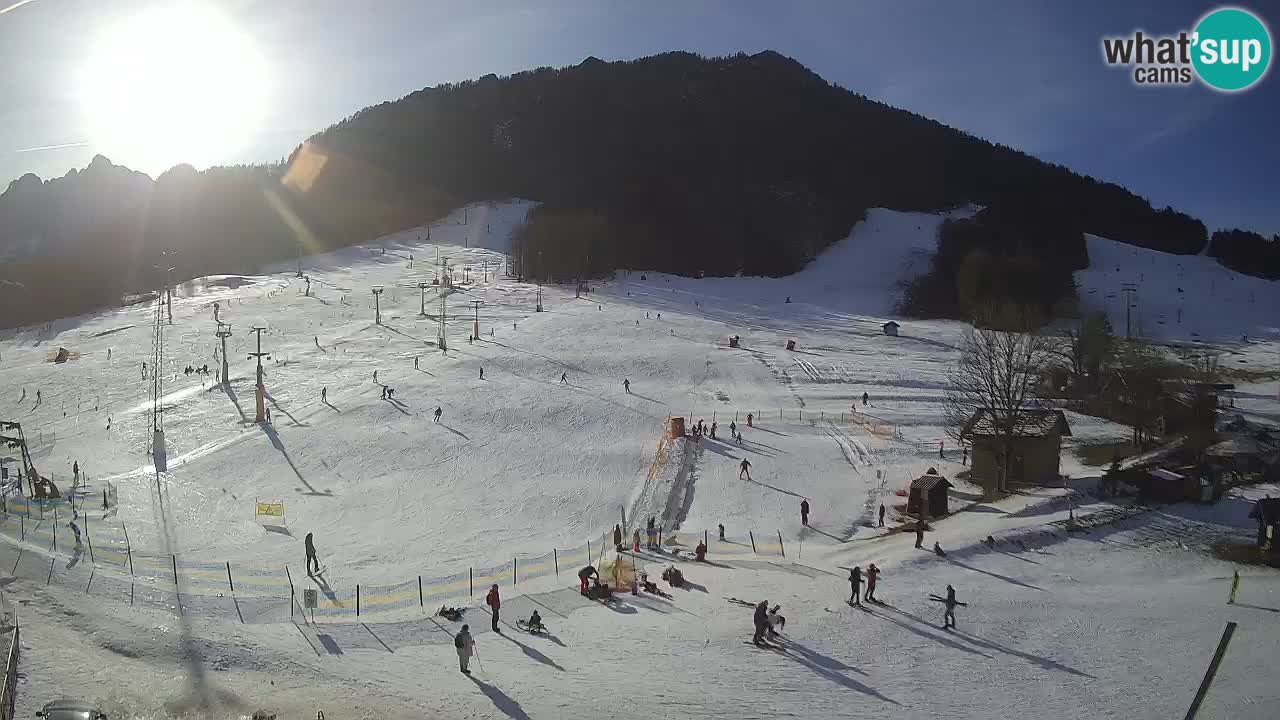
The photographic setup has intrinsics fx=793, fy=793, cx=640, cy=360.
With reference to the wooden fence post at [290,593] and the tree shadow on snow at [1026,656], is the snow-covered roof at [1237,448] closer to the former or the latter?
the tree shadow on snow at [1026,656]

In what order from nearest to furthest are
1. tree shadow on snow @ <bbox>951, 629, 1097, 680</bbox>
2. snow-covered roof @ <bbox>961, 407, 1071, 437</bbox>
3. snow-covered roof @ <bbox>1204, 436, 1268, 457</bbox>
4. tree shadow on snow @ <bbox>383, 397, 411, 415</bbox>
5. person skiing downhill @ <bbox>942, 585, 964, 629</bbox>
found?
tree shadow on snow @ <bbox>951, 629, 1097, 680</bbox>, person skiing downhill @ <bbox>942, 585, 964, 629</bbox>, snow-covered roof @ <bbox>1204, 436, 1268, 457</bbox>, snow-covered roof @ <bbox>961, 407, 1071, 437</bbox>, tree shadow on snow @ <bbox>383, 397, 411, 415</bbox>

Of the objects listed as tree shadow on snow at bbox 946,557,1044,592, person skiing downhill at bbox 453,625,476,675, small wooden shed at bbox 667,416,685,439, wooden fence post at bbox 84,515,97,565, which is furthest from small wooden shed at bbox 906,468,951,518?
wooden fence post at bbox 84,515,97,565

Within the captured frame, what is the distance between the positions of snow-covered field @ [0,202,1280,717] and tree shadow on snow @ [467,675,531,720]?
0.07 meters

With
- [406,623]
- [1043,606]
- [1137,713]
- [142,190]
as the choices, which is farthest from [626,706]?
[142,190]

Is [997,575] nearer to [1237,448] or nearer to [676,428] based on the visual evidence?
[1237,448]

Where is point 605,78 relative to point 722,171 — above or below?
above

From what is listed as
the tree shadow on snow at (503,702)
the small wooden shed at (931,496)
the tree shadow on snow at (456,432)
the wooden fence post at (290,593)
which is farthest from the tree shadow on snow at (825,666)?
the tree shadow on snow at (456,432)

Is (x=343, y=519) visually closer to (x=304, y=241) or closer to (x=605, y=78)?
(x=304, y=241)

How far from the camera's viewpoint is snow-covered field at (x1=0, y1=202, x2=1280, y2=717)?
38.9ft

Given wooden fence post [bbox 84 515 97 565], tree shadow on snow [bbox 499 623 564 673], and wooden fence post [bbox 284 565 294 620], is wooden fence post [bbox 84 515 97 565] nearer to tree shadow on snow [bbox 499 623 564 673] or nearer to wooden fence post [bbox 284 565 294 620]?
wooden fence post [bbox 284 565 294 620]

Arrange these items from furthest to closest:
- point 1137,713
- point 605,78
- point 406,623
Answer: point 605,78 → point 406,623 → point 1137,713

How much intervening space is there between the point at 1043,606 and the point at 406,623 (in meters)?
12.1

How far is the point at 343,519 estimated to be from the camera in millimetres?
23656

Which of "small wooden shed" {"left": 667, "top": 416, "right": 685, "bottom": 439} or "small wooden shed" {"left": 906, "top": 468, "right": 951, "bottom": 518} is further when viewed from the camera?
"small wooden shed" {"left": 667, "top": 416, "right": 685, "bottom": 439}
